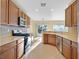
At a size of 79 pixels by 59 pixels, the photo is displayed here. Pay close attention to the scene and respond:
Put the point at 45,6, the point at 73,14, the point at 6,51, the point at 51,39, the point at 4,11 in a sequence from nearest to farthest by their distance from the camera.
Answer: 1. the point at 6,51
2. the point at 4,11
3. the point at 73,14
4. the point at 45,6
5. the point at 51,39

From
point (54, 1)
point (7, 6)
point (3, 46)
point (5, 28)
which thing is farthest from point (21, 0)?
point (3, 46)

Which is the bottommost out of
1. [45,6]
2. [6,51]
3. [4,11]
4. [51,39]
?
[51,39]

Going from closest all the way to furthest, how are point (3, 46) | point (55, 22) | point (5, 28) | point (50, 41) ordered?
point (3, 46)
point (5, 28)
point (50, 41)
point (55, 22)

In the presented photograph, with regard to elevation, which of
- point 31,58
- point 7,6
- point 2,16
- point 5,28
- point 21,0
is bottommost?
point 31,58

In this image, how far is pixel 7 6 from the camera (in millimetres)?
4094

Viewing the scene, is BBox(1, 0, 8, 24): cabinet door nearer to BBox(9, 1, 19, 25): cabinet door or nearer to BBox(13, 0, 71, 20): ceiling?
BBox(9, 1, 19, 25): cabinet door

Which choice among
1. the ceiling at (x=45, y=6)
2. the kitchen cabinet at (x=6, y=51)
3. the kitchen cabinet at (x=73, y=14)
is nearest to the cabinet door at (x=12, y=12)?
the kitchen cabinet at (x=6, y=51)

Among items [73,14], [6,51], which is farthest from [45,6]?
[6,51]

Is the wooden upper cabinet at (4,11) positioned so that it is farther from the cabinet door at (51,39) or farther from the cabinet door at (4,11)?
the cabinet door at (51,39)

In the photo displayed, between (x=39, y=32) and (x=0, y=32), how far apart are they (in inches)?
507

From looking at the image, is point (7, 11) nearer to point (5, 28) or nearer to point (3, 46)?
point (5, 28)

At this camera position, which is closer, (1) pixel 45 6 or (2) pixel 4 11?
(2) pixel 4 11

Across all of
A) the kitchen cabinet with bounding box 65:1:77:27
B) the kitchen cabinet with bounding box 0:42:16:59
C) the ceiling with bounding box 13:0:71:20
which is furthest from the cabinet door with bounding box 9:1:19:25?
the kitchen cabinet with bounding box 65:1:77:27

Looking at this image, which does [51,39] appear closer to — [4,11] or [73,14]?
[73,14]
